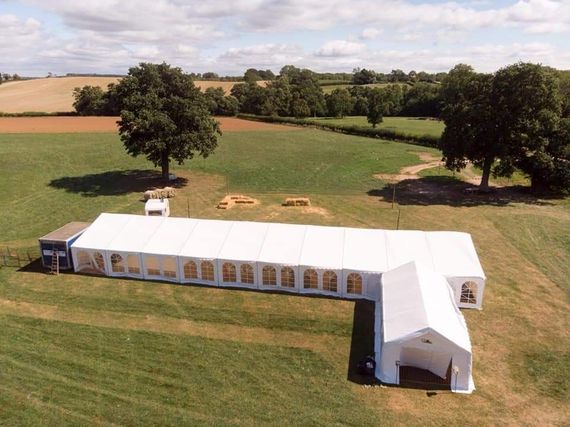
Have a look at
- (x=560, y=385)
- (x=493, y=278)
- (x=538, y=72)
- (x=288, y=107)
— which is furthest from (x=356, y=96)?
(x=560, y=385)

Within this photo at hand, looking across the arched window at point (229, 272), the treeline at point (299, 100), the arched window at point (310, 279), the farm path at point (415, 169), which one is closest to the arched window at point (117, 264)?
the arched window at point (229, 272)

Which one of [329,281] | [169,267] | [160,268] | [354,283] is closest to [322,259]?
[329,281]

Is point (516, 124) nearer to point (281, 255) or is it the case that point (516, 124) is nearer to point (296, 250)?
point (296, 250)

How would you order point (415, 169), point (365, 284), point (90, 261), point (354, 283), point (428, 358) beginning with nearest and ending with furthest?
1. point (428, 358)
2. point (365, 284)
3. point (354, 283)
4. point (90, 261)
5. point (415, 169)

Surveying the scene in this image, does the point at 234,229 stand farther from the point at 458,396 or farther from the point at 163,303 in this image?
the point at 458,396

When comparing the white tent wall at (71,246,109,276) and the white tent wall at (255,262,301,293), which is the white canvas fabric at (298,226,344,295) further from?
the white tent wall at (71,246,109,276)

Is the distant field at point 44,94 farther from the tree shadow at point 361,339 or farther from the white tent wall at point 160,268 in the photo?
the tree shadow at point 361,339
